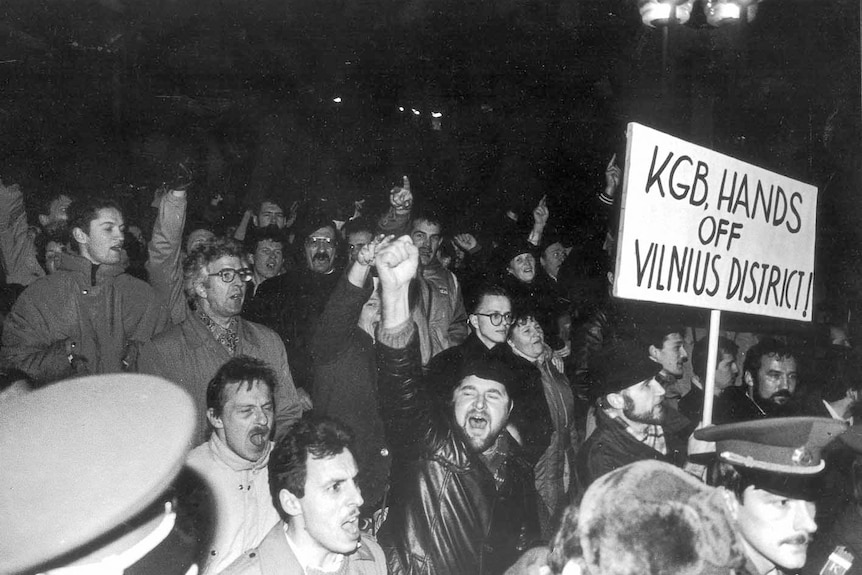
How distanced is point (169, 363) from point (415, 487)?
1.04 metres

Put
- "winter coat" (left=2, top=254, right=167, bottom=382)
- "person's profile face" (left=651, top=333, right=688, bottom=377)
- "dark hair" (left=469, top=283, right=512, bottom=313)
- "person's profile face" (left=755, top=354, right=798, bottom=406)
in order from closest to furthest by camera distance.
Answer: "winter coat" (left=2, top=254, right=167, bottom=382) < "dark hair" (left=469, top=283, right=512, bottom=313) < "person's profile face" (left=651, top=333, right=688, bottom=377) < "person's profile face" (left=755, top=354, right=798, bottom=406)

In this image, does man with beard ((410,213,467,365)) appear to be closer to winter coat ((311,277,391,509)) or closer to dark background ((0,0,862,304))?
winter coat ((311,277,391,509))

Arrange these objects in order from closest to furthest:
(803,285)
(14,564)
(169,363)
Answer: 1. (14,564)
2. (169,363)
3. (803,285)

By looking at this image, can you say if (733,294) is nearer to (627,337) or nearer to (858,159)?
(627,337)

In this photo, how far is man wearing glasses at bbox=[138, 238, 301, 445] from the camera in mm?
2559

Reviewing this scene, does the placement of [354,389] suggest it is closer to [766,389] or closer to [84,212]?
[84,212]

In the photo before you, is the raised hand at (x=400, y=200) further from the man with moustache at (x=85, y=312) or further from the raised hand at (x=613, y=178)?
the raised hand at (x=613, y=178)

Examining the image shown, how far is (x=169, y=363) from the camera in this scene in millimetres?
2557

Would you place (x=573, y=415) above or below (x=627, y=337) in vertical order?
below

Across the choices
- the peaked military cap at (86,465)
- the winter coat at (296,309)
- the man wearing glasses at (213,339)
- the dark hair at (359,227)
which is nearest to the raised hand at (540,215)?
the dark hair at (359,227)

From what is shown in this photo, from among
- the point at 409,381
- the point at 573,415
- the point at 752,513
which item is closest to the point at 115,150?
the point at 409,381

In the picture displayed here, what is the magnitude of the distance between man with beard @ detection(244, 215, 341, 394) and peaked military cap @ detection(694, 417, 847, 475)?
5.54 ft

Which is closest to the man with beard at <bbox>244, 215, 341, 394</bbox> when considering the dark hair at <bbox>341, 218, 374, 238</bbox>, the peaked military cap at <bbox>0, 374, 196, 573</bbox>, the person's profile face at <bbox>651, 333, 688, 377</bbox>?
the dark hair at <bbox>341, 218, 374, 238</bbox>

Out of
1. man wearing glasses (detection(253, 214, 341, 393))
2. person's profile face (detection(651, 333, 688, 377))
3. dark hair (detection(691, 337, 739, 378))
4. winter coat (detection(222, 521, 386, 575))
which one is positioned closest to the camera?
winter coat (detection(222, 521, 386, 575))
